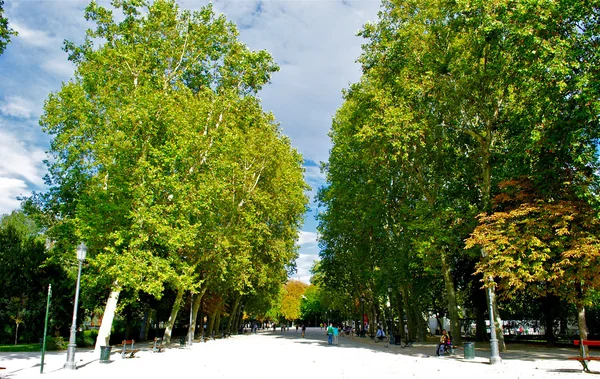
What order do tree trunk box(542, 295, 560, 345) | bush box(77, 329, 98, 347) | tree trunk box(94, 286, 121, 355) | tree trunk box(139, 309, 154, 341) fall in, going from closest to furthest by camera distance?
1. tree trunk box(94, 286, 121, 355)
2. bush box(77, 329, 98, 347)
3. tree trunk box(542, 295, 560, 345)
4. tree trunk box(139, 309, 154, 341)

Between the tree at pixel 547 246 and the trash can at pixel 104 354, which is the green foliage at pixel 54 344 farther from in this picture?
the tree at pixel 547 246

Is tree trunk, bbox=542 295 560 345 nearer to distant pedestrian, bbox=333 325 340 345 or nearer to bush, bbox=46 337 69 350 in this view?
distant pedestrian, bbox=333 325 340 345

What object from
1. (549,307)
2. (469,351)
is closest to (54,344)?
(469,351)

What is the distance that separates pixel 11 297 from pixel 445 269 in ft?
90.1

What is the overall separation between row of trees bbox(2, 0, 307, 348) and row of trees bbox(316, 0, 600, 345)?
301 inches

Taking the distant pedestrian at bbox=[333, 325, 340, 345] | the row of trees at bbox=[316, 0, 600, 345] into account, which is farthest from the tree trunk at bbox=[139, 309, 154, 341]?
the row of trees at bbox=[316, 0, 600, 345]

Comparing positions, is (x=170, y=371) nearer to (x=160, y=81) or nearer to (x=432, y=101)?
(x=160, y=81)

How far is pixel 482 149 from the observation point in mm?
23375

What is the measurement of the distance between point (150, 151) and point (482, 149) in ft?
53.9

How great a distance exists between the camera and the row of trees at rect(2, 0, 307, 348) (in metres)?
20.0

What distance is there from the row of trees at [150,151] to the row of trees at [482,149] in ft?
25.1

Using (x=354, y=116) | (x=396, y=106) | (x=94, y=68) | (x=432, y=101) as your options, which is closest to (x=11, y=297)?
(x=94, y=68)

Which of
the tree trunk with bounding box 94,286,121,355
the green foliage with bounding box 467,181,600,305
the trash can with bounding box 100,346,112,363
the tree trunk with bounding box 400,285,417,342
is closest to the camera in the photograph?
the green foliage with bounding box 467,181,600,305

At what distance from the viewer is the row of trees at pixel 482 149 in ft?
55.2
